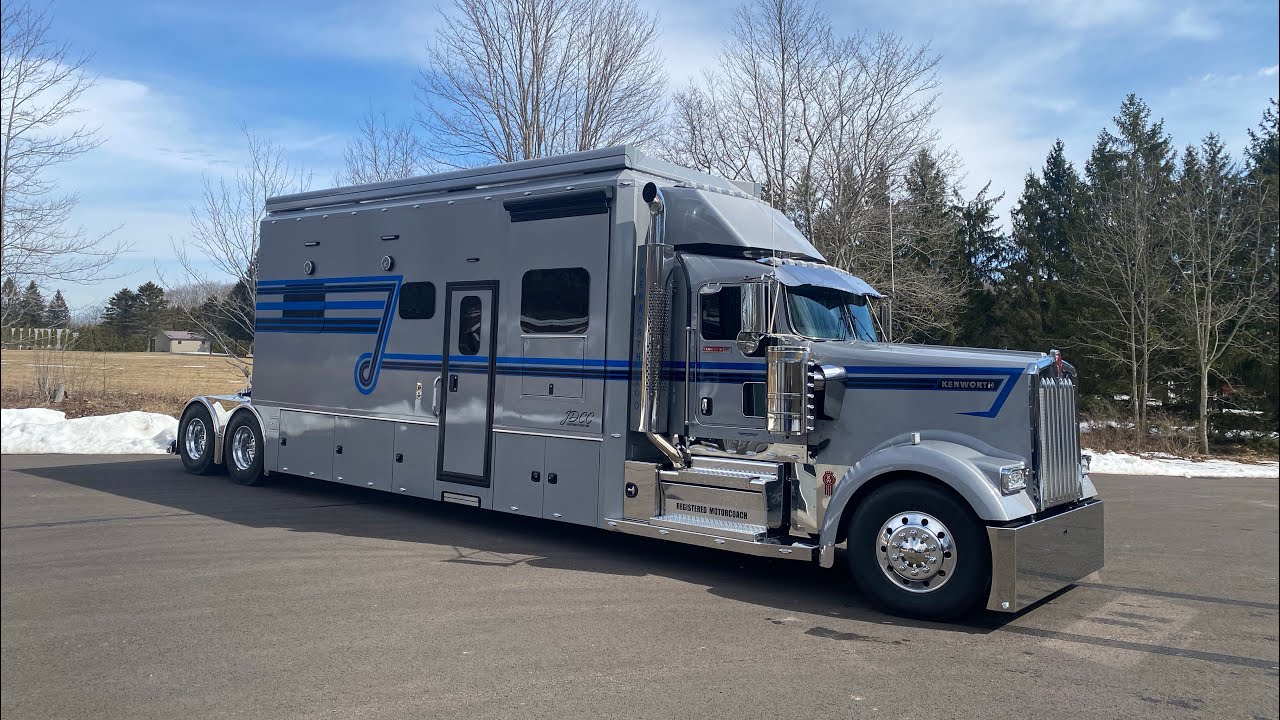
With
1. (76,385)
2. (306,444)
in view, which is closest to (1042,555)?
(306,444)

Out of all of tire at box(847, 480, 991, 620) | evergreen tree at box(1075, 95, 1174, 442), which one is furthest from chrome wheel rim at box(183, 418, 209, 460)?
evergreen tree at box(1075, 95, 1174, 442)

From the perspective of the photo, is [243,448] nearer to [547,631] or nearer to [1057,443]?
[547,631]

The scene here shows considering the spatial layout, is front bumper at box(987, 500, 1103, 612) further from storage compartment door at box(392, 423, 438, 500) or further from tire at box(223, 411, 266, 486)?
tire at box(223, 411, 266, 486)

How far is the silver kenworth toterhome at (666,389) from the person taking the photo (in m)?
6.55

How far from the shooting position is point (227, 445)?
12.4 meters

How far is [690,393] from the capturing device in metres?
8.07

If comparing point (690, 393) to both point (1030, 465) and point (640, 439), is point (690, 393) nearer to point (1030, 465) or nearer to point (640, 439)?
point (640, 439)

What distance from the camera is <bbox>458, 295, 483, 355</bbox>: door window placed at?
9391 millimetres

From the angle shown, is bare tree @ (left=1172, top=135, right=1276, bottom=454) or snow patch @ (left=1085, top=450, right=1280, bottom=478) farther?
bare tree @ (left=1172, top=135, right=1276, bottom=454)

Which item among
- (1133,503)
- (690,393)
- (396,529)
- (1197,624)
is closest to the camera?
(1197,624)

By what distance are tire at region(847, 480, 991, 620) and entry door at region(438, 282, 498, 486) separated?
13.2ft

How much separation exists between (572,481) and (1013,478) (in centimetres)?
384

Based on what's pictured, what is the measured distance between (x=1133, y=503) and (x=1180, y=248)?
1139 cm

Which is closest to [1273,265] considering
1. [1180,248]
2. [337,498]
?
[1180,248]
